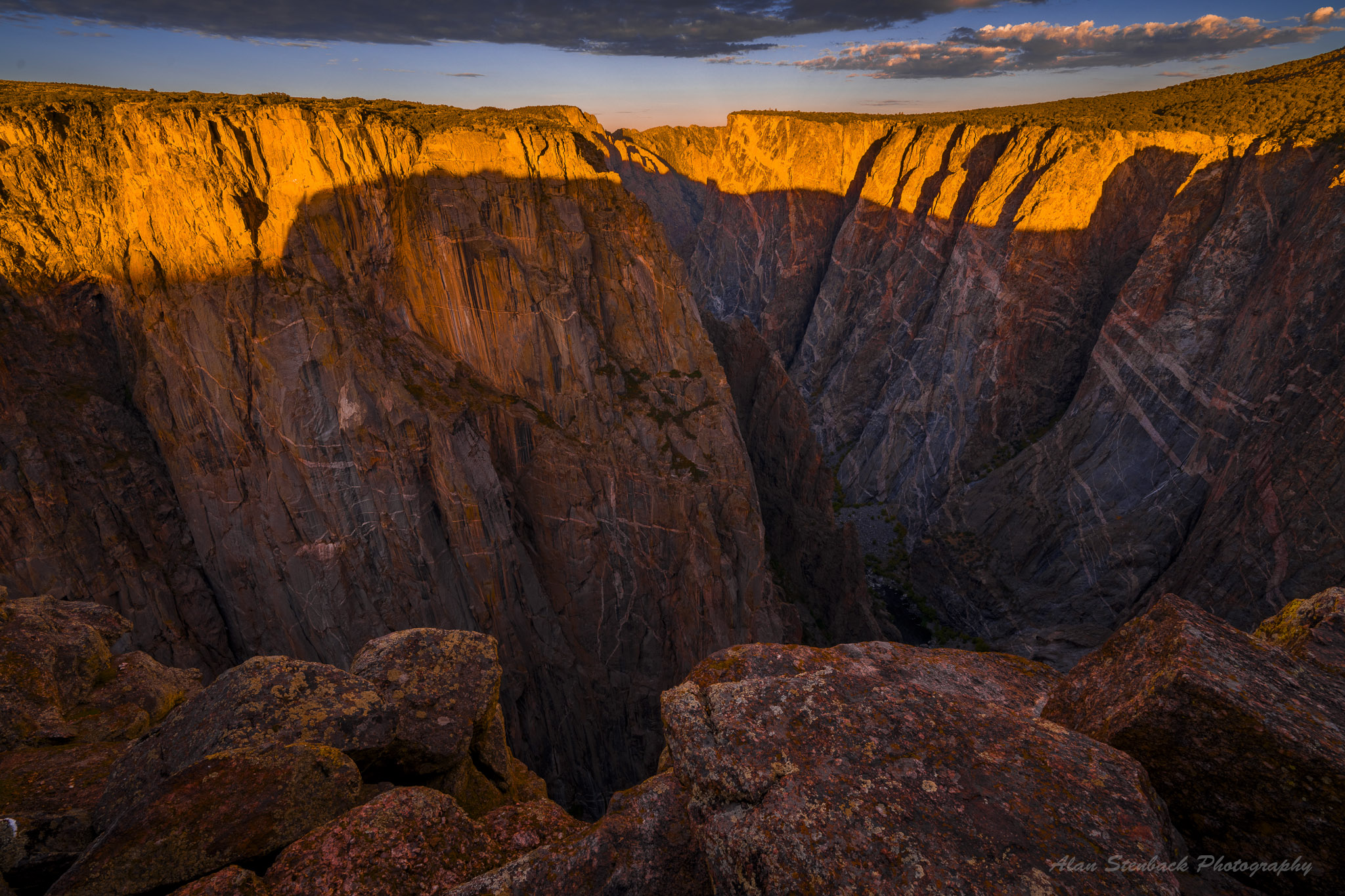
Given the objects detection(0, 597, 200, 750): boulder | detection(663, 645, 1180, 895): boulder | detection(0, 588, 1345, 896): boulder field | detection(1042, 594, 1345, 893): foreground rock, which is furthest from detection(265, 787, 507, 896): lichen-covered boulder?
detection(1042, 594, 1345, 893): foreground rock

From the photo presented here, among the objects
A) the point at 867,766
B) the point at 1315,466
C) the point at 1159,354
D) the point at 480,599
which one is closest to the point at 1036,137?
the point at 1159,354

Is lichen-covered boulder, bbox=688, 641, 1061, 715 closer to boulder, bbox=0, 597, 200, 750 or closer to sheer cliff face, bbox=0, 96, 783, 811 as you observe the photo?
boulder, bbox=0, 597, 200, 750

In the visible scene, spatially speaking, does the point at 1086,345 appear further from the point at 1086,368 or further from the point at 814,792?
the point at 814,792

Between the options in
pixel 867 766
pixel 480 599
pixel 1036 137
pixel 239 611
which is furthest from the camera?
pixel 1036 137

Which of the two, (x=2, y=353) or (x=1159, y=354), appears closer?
(x=2, y=353)

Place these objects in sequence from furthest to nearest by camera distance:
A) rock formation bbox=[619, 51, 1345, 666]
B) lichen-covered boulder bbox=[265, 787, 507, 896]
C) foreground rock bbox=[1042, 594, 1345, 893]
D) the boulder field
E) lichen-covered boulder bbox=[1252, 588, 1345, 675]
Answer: rock formation bbox=[619, 51, 1345, 666], lichen-covered boulder bbox=[1252, 588, 1345, 675], lichen-covered boulder bbox=[265, 787, 507, 896], foreground rock bbox=[1042, 594, 1345, 893], the boulder field

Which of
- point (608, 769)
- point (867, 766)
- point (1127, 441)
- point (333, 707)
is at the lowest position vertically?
point (608, 769)

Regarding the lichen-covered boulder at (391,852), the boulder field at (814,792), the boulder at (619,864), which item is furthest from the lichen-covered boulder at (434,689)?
the boulder at (619,864)

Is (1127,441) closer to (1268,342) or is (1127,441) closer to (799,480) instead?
(1268,342)
